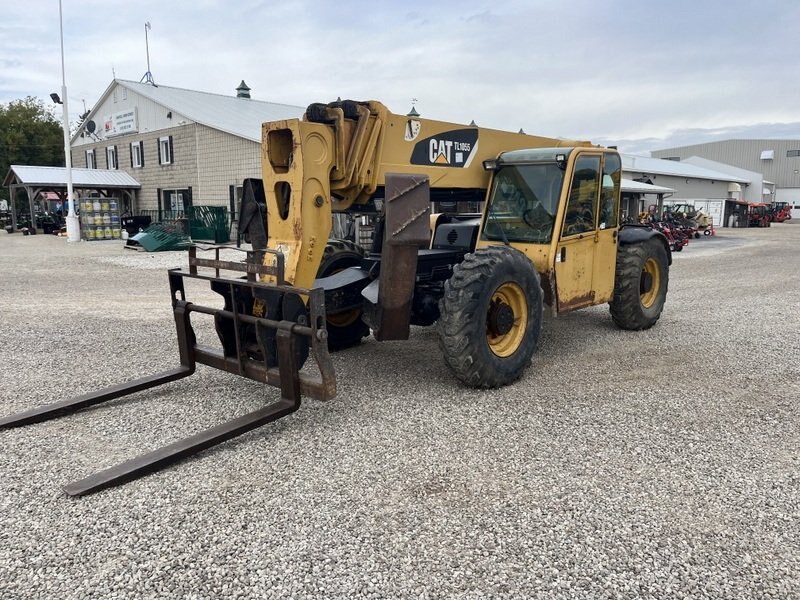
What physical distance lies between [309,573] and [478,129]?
448 centimetres

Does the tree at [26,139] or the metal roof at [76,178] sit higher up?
the tree at [26,139]

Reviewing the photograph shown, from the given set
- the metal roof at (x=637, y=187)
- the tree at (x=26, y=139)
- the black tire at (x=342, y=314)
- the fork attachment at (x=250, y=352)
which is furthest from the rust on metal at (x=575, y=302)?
the tree at (x=26, y=139)

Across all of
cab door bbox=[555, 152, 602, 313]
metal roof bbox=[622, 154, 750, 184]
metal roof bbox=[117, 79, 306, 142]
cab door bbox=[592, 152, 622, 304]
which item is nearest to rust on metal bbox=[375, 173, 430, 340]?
cab door bbox=[555, 152, 602, 313]

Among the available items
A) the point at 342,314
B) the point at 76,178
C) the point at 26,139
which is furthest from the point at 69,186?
the point at 26,139

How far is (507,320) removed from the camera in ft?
17.8

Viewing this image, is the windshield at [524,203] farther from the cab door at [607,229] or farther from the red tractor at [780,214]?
the red tractor at [780,214]

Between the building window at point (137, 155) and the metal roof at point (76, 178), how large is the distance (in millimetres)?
789

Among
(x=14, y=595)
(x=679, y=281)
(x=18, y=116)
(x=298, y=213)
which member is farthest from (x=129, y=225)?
(x=18, y=116)

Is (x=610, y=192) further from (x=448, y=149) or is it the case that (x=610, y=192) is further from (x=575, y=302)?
(x=448, y=149)

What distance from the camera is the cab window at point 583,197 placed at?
6.00m

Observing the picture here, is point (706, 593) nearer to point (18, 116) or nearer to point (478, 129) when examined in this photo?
point (478, 129)

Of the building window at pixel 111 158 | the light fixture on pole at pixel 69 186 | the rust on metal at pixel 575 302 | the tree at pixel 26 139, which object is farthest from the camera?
the tree at pixel 26 139

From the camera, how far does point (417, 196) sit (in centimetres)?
482

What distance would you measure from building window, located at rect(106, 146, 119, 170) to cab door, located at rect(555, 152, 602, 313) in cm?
3171
